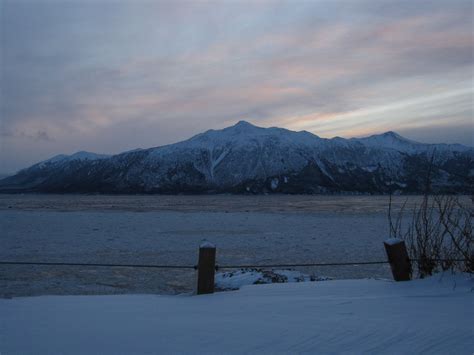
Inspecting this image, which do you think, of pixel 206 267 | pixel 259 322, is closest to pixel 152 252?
pixel 206 267

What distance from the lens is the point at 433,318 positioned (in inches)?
146

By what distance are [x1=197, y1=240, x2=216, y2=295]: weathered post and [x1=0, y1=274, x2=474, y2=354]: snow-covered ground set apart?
0.98ft

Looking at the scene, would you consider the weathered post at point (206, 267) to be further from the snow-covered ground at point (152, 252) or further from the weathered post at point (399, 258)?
the snow-covered ground at point (152, 252)

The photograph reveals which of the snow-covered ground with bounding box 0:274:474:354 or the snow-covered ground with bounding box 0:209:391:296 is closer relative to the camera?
the snow-covered ground with bounding box 0:274:474:354

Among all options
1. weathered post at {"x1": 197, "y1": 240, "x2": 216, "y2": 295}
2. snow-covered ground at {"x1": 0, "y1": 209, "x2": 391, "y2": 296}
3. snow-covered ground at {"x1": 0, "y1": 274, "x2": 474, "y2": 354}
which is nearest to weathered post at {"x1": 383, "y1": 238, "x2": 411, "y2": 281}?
snow-covered ground at {"x1": 0, "y1": 274, "x2": 474, "y2": 354}

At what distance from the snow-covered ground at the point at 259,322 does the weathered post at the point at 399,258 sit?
0.23 m

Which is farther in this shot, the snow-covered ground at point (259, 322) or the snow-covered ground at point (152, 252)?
the snow-covered ground at point (152, 252)

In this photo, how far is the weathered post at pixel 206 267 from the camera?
5309 millimetres

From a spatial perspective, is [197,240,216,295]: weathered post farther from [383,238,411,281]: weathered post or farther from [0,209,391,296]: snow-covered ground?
[0,209,391,296]: snow-covered ground

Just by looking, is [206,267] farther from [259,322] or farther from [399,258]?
[399,258]

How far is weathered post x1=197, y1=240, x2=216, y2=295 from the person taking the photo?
531 cm

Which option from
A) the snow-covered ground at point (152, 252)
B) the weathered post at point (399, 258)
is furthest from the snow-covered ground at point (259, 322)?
the snow-covered ground at point (152, 252)

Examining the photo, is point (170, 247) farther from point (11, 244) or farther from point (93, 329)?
point (93, 329)

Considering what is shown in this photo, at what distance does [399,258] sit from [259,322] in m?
2.49
